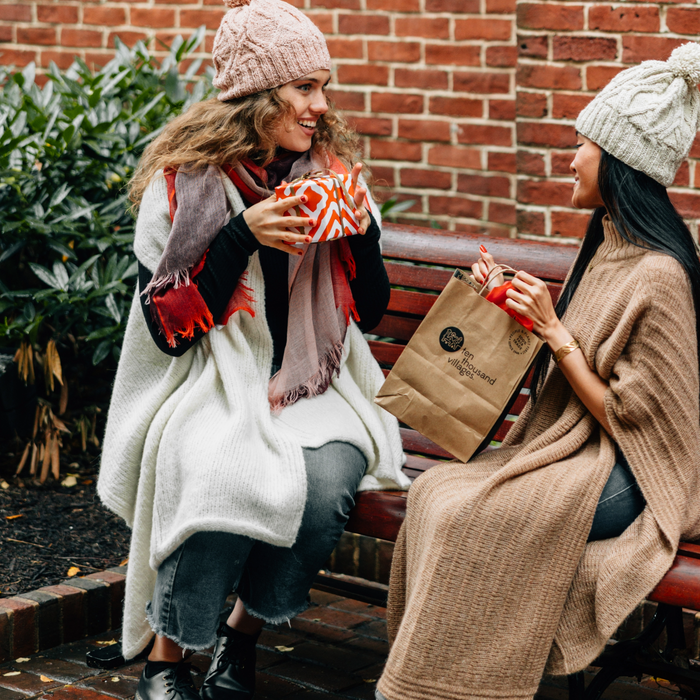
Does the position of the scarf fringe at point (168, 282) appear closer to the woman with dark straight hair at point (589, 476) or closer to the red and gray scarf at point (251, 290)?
the red and gray scarf at point (251, 290)

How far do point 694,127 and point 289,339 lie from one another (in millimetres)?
1152

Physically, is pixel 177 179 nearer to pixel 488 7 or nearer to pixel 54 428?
pixel 54 428

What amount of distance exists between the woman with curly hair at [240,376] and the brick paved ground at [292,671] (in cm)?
22

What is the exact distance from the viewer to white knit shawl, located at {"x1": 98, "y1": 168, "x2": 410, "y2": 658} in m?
2.46

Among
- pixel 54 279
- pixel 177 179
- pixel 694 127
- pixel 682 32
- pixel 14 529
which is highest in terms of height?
pixel 682 32

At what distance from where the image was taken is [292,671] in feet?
9.82

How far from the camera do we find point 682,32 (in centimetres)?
340

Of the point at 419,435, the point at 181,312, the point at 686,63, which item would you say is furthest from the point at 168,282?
the point at 686,63

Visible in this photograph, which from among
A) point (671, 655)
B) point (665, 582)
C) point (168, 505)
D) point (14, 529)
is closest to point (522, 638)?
point (665, 582)

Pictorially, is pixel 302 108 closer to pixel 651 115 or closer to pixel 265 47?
pixel 265 47

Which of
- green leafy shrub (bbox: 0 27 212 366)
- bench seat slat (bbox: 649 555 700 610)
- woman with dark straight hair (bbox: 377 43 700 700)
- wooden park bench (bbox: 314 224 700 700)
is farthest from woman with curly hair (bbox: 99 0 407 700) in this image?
green leafy shrub (bbox: 0 27 212 366)

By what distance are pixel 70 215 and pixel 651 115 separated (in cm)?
213

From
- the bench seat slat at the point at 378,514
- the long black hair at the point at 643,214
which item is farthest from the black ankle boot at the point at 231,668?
the long black hair at the point at 643,214

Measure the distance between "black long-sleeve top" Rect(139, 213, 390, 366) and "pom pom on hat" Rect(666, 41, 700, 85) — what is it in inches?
33.7
